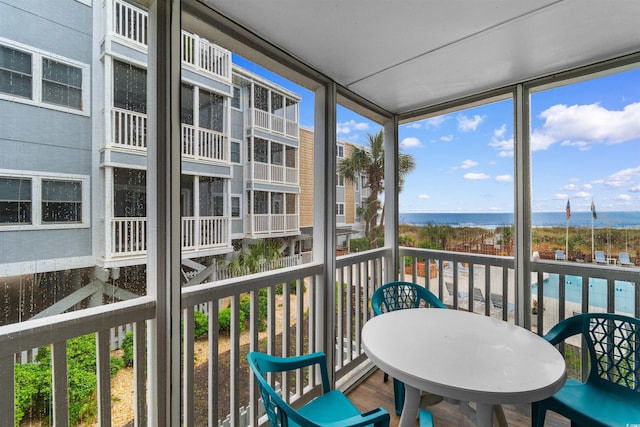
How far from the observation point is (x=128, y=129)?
1.15 metres

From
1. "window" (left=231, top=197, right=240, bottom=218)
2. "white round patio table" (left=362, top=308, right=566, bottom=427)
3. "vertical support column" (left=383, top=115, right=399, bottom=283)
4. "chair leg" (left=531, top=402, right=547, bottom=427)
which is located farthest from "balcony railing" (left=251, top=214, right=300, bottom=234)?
"chair leg" (left=531, top=402, right=547, bottom=427)

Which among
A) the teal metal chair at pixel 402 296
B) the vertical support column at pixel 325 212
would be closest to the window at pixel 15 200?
the vertical support column at pixel 325 212

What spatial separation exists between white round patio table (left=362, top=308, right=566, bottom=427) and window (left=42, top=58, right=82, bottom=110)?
1.57 m

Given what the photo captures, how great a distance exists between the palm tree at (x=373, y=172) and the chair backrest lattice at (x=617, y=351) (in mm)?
1631

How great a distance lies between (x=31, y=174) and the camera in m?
0.92

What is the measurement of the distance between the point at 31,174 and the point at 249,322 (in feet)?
4.09

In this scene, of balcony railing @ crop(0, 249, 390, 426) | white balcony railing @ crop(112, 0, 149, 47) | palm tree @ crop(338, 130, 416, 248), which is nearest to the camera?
balcony railing @ crop(0, 249, 390, 426)

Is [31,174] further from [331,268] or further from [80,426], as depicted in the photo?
[331,268]

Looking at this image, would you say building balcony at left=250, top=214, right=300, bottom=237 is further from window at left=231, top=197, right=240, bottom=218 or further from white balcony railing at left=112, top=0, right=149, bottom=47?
white balcony railing at left=112, top=0, right=149, bottom=47

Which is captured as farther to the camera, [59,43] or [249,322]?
[249,322]

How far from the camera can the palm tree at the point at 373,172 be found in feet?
8.38

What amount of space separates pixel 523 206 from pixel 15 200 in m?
2.86

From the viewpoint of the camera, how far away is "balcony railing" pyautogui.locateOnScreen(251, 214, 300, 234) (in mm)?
1649

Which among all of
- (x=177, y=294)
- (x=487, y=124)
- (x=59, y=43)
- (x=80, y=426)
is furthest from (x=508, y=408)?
(x=59, y=43)
